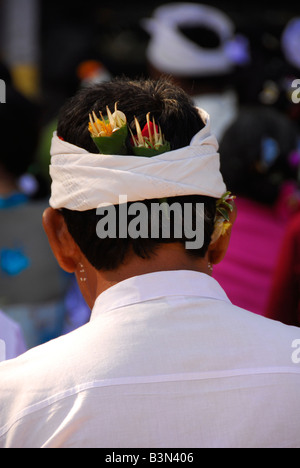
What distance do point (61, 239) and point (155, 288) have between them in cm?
28

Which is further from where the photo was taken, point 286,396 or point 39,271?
point 39,271

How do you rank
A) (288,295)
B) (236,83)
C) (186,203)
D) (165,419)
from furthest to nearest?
(236,83) → (288,295) → (186,203) → (165,419)

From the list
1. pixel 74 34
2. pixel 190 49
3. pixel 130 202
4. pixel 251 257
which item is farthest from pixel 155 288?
pixel 74 34

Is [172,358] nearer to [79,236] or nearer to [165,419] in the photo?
[165,419]

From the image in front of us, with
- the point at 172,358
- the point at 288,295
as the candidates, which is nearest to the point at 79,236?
the point at 172,358

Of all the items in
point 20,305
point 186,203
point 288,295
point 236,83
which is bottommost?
point 20,305

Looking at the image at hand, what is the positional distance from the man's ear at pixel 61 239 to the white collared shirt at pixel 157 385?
23cm

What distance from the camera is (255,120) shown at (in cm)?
284

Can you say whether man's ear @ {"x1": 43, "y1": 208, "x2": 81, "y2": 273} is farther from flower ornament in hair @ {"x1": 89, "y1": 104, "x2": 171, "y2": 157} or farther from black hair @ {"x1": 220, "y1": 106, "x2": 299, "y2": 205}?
black hair @ {"x1": 220, "y1": 106, "x2": 299, "y2": 205}

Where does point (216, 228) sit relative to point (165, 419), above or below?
above

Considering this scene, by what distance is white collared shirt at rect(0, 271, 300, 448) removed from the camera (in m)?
1.24

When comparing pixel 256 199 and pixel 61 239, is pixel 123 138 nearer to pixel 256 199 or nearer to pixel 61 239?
pixel 61 239

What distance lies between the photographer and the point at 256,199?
9.13 ft

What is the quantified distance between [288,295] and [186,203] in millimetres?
1121
